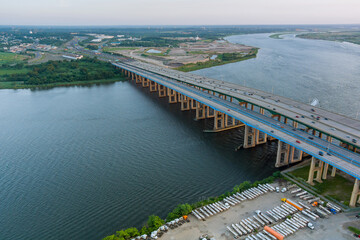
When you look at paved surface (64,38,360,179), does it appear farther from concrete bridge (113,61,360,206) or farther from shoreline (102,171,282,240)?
shoreline (102,171,282,240)

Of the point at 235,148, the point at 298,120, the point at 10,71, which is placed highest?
the point at 298,120

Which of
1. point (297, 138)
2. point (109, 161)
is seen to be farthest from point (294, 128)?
point (109, 161)

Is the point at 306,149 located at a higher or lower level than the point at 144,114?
higher

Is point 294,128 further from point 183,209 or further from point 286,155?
point 183,209

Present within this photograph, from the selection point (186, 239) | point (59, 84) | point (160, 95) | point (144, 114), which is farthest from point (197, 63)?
point (186, 239)

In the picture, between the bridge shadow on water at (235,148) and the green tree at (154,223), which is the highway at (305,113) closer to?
the bridge shadow on water at (235,148)

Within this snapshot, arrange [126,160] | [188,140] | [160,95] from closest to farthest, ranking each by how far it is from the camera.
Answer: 1. [126,160]
2. [188,140]
3. [160,95]

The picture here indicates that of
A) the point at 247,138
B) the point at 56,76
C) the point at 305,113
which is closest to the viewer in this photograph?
the point at 305,113

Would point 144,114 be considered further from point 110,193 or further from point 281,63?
point 281,63
